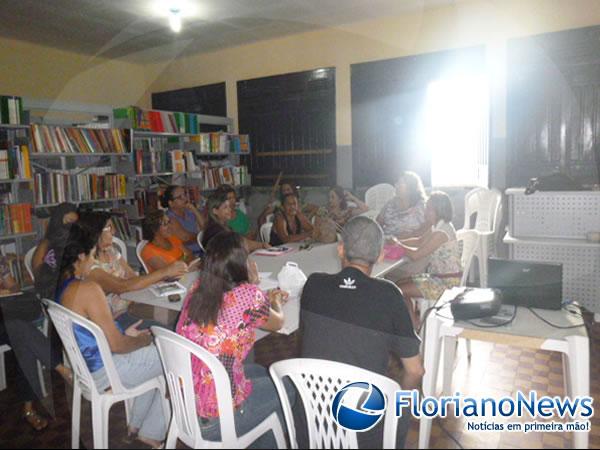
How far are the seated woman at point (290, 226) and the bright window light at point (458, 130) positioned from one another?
2.03 meters

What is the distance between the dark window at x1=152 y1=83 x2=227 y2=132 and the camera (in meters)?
6.68

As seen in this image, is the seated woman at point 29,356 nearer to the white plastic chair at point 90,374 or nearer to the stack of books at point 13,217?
the white plastic chair at point 90,374

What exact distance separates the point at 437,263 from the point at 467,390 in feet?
2.52

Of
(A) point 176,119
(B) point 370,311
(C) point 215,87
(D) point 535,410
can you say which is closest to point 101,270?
(B) point 370,311

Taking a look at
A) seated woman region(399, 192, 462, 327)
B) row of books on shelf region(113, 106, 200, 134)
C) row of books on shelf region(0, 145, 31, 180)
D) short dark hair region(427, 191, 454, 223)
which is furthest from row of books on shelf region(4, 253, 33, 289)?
short dark hair region(427, 191, 454, 223)

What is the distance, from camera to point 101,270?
2.38 metres

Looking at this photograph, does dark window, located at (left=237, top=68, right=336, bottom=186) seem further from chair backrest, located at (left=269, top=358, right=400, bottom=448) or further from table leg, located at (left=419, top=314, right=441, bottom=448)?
chair backrest, located at (left=269, top=358, right=400, bottom=448)

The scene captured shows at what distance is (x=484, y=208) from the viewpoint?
15.4 feet

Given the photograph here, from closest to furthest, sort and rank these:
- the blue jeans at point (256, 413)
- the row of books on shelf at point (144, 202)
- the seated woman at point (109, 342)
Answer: the blue jeans at point (256, 413)
the seated woman at point (109, 342)
the row of books on shelf at point (144, 202)

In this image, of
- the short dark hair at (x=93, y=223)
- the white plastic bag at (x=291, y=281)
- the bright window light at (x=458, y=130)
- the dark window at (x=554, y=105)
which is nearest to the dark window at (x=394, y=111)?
the bright window light at (x=458, y=130)

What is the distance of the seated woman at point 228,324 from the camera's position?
5.26 ft

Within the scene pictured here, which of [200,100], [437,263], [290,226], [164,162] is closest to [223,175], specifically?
[164,162]

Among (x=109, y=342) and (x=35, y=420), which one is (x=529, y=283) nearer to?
(x=109, y=342)

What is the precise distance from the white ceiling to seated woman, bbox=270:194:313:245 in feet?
7.25
